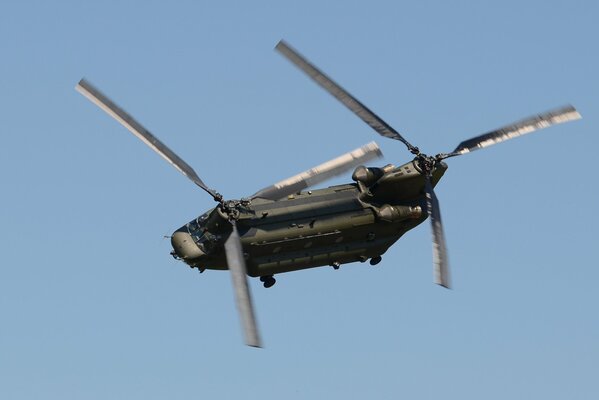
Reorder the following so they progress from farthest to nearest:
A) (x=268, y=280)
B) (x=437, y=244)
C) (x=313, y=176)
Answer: (x=268, y=280)
(x=437, y=244)
(x=313, y=176)

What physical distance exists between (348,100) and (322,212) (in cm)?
637

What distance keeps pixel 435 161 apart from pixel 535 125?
225 inches

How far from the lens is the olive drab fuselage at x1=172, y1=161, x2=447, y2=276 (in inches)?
3556

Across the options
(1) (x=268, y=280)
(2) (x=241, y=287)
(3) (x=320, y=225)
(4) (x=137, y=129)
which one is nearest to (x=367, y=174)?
(3) (x=320, y=225)

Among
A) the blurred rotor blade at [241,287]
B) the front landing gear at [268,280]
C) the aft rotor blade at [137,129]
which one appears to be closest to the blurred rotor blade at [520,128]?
the front landing gear at [268,280]

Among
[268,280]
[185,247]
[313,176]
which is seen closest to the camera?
[313,176]

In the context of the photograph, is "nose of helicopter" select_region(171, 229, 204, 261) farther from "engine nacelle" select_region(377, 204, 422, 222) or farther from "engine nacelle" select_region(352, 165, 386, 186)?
"engine nacelle" select_region(377, 204, 422, 222)

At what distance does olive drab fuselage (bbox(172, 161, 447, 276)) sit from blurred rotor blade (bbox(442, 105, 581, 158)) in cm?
173

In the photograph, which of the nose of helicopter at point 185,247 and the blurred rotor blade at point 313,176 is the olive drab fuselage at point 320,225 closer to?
the nose of helicopter at point 185,247

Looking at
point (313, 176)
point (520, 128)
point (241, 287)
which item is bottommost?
point (241, 287)

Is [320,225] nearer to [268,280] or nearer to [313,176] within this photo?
[268,280]

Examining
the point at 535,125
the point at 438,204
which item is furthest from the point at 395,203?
the point at 535,125

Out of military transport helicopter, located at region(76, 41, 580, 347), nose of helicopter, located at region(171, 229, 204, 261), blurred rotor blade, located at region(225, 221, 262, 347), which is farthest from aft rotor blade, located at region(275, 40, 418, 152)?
nose of helicopter, located at region(171, 229, 204, 261)

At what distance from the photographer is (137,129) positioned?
91062 millimetres
